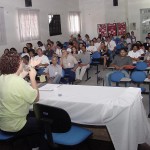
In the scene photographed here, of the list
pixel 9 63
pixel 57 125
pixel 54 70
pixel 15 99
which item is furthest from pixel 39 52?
pixel 57 125

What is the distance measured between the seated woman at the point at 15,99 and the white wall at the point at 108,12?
13.1 m

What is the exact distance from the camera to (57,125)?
2.45m

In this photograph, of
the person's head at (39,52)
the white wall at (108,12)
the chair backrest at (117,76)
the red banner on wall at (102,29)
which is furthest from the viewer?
the red banner on wall at (102,29)

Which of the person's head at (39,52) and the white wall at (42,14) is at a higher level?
the white wall at (42,14)

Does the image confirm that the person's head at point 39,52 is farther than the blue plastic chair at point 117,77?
Yes

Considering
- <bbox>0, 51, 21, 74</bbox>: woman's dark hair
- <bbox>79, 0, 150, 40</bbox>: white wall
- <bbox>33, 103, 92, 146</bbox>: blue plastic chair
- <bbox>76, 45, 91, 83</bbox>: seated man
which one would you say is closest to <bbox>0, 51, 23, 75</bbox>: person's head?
<bbox>0, 51, 21, 74</bbox>: woman's dark hair

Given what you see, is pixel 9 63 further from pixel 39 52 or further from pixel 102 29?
pixel 102 29

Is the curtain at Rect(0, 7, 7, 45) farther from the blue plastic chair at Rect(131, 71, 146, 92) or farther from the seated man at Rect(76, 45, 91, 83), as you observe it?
the blue plastic chair at Rect(131, 71, 146, 92)

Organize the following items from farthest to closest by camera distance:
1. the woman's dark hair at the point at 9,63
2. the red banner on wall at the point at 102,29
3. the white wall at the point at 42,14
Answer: the red banner on wall at the point at 102,29
the white wall at the point at 42,14
the woman's dark hair at the point at 9,63

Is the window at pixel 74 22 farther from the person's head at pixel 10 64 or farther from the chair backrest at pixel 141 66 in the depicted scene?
the person's head at pixel 10 64

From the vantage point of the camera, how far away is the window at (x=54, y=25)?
41.2ft

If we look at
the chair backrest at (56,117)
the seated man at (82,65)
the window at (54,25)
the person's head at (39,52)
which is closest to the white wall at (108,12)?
the window at (54,25)

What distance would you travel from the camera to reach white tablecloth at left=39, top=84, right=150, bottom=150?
278 centimetres

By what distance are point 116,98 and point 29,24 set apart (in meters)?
8.82
